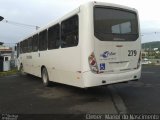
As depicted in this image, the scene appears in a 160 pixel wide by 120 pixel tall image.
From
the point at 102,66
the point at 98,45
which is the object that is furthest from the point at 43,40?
the point at 102,66

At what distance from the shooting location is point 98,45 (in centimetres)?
927

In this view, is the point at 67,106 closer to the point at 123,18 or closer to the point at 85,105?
the point at 85,105

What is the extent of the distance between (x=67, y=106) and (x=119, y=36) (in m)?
2.93

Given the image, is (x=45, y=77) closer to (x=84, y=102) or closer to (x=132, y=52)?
(x=84, y=102)

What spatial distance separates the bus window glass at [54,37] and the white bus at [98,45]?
191 mm

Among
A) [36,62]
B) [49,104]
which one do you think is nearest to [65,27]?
[49,104]

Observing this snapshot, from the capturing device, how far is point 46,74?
13.8 m

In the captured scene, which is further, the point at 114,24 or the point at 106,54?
the point at 114,24

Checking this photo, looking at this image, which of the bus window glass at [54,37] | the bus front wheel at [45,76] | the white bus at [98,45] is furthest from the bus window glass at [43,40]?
the white bus at [98,45]

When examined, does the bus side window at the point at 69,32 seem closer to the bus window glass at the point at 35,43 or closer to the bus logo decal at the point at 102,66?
the bus logo decal at the point at 102,66

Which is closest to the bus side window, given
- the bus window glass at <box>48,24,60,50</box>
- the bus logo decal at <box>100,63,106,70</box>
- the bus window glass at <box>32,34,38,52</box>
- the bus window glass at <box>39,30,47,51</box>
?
the bus window glass at <box>48,24,60,50</box>

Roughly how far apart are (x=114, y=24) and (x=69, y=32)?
1.67 meters

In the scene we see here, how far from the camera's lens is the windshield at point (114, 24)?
370 inches

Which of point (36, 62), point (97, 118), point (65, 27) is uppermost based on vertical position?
point (65, 27)
